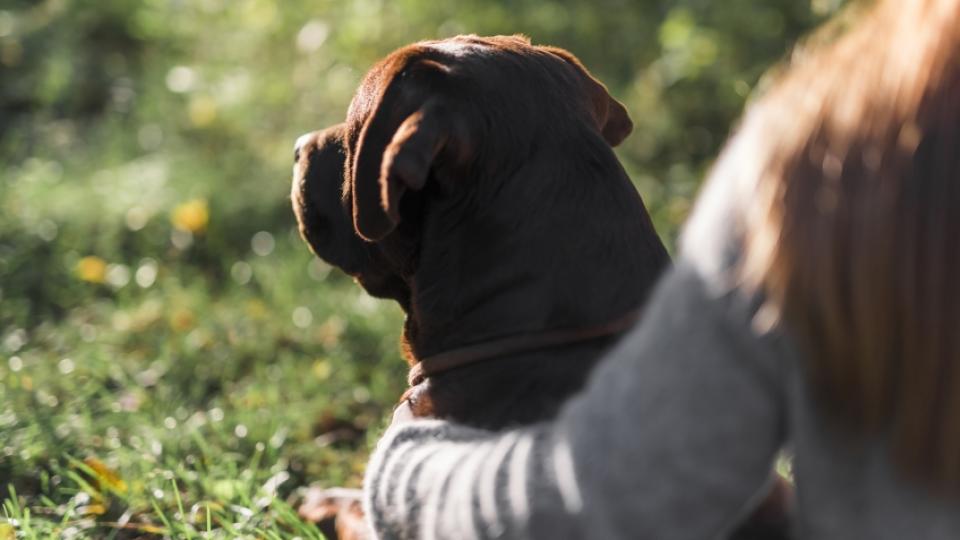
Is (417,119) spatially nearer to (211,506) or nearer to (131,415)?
(211,506)

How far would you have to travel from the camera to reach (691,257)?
162 cm

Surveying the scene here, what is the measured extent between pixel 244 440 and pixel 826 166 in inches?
91.9

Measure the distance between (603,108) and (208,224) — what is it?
2902 mm

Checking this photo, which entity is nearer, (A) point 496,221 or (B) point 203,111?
(A) point 496,221

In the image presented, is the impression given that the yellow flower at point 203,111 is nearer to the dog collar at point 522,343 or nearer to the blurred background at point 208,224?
the blurred background at point 208,224

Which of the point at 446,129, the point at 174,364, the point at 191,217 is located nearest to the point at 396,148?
the point at 446,129

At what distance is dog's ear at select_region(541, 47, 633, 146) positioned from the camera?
2.69 metres

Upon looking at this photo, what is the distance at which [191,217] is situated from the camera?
5168 millimetres

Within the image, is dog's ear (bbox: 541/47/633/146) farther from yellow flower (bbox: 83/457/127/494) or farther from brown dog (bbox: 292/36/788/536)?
yellow flower (bbox: 83/457/127/494)

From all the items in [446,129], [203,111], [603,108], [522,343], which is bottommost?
[203,111]

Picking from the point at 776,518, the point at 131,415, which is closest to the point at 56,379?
the point at 131,415

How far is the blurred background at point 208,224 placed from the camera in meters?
3.32

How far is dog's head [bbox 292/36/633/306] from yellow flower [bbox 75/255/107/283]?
7.97ft

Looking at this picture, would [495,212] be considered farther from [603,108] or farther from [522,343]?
[603,108]
